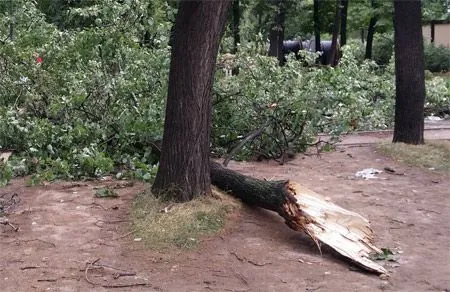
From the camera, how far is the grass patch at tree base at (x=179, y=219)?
16.1 feet

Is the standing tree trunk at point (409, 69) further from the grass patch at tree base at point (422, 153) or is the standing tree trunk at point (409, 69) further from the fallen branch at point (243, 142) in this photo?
the fallen branch at point (243, 142)

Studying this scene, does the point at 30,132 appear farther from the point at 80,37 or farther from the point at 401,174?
the point at 401,174

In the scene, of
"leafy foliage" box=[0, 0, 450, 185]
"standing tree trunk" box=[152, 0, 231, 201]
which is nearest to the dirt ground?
"standing tree trunk" box=[152, 0, 231, 201]

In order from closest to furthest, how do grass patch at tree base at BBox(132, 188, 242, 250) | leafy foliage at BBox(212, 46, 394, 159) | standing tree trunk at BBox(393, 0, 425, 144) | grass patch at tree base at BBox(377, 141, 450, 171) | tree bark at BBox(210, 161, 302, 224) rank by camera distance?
grass patch at tree base at BBox(132, 188, 242, 250)
tree bark at BBox(210, 161, 302, 224)
grass patch at tree base at BBox(377, 141, 450, 171)
leafy foliage at BBox(212, 46, 394, 159)
standing tree trunk at BBox(393, 0, 425, 144)

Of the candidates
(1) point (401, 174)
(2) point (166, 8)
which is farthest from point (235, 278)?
(2) point (166, 8)

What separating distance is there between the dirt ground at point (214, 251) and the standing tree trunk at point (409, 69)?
2.36 m

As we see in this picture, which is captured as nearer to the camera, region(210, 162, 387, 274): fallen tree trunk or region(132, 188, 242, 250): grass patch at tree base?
region(210, 162, 387, 274): fallen tree trunk

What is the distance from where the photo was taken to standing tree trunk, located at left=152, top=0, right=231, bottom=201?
5250mm

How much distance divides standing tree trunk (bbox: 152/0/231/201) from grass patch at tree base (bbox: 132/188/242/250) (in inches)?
5.4

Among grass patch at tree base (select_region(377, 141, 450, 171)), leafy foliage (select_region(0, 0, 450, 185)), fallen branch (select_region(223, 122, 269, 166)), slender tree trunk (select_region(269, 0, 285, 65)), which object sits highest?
slender tree trunk (select_region(269, 0, 285, 65))

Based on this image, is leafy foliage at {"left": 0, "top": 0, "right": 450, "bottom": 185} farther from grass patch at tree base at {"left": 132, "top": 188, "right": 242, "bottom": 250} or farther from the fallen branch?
grass patch at tree base at {"left": 132, "top": 188, "right": 242, "bottom": 250}

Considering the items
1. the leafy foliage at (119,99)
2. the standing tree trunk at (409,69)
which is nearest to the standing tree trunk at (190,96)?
the leafy foliage at (119,99)

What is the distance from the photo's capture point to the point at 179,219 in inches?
201

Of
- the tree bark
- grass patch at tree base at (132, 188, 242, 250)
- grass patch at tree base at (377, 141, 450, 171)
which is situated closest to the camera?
grass patch at tree base at (132, 188, 242, 250)
